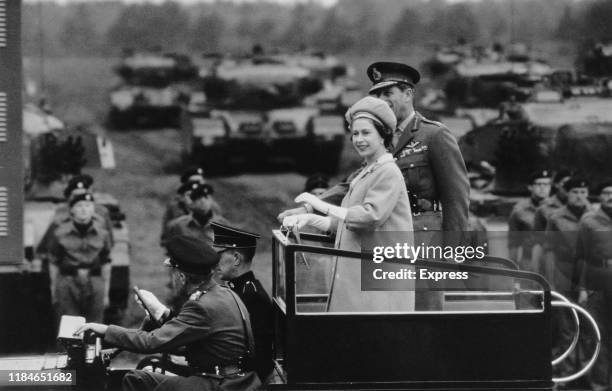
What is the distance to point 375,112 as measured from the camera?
186 inches

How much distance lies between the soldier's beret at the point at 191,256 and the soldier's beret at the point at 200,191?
3850 millimetres

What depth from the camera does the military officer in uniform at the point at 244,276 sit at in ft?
16.9

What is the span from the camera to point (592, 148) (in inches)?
364

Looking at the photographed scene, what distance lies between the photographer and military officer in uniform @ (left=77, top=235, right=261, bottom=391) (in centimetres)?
469

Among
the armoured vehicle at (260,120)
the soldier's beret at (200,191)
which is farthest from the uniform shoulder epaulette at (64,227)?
the armoured vehicle at (260,120)

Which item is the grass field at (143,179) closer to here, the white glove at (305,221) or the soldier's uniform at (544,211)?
the soldier's uniform at (544,211)

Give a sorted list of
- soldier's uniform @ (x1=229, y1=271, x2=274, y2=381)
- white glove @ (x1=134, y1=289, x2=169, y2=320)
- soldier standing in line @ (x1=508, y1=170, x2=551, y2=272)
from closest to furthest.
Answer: white glove @ (x1=134, y1=289, x2=169, y2=320)
soldier's uniform @ (x1=229, y1=271, x2=274, y2=381)
soldier standing in line @ (x1=508, y1=170, x2=551, y2=272)

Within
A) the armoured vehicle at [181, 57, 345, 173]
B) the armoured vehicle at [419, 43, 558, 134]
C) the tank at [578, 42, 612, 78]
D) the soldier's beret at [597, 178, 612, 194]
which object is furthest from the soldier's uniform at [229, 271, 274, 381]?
the tank at [578, 42, 612, 78]

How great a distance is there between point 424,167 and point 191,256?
3.92 feet

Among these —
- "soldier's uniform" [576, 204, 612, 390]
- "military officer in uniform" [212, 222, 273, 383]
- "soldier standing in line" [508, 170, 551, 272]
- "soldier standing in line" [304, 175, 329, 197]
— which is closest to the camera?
"military officer in uniform" [212, 222, 273, 383]

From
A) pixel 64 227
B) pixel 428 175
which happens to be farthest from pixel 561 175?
pixel 428 175

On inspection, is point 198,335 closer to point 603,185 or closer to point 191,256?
point 191,256

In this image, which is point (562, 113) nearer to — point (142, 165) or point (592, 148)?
point (592, 148)

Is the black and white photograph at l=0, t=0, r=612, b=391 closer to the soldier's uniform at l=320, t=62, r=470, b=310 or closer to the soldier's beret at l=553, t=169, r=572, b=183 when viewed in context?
the soldier's beret at l=553, t=169, r=572, b=183
